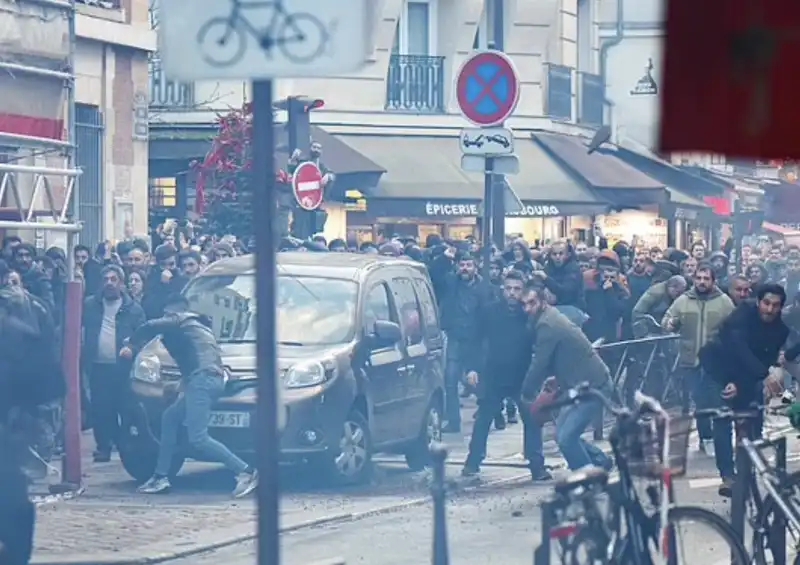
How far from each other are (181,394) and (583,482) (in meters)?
6.50

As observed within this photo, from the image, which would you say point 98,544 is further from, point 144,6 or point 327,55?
point 144,6

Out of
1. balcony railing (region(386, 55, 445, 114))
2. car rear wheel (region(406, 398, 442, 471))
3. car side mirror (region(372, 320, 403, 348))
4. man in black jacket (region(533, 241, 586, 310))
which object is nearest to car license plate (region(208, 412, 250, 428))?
car side mirror (region(372, 320, 403, 348))

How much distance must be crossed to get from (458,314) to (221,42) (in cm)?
1402

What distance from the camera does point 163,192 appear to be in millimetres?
33562

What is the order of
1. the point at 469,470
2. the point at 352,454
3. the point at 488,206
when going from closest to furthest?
the point at 352,454, the point at 469,470, the point at 488,206

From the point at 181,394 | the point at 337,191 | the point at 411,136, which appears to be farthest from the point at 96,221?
the point at 181,394

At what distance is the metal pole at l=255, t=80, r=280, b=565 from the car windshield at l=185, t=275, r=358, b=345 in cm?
896

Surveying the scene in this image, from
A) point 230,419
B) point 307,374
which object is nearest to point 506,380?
point 307,374

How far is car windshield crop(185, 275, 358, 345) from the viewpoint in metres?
14.1

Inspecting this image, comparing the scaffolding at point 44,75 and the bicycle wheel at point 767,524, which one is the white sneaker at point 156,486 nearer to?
the scaffolding at point 44,75

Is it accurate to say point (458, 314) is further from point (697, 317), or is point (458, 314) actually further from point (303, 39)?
A: point (303, 39)

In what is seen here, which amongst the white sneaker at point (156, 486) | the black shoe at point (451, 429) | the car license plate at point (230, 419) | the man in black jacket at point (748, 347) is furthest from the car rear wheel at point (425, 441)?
the black shoe at point (451, 429)

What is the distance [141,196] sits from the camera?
1077 inches

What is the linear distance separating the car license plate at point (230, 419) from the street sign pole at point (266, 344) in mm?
8532
